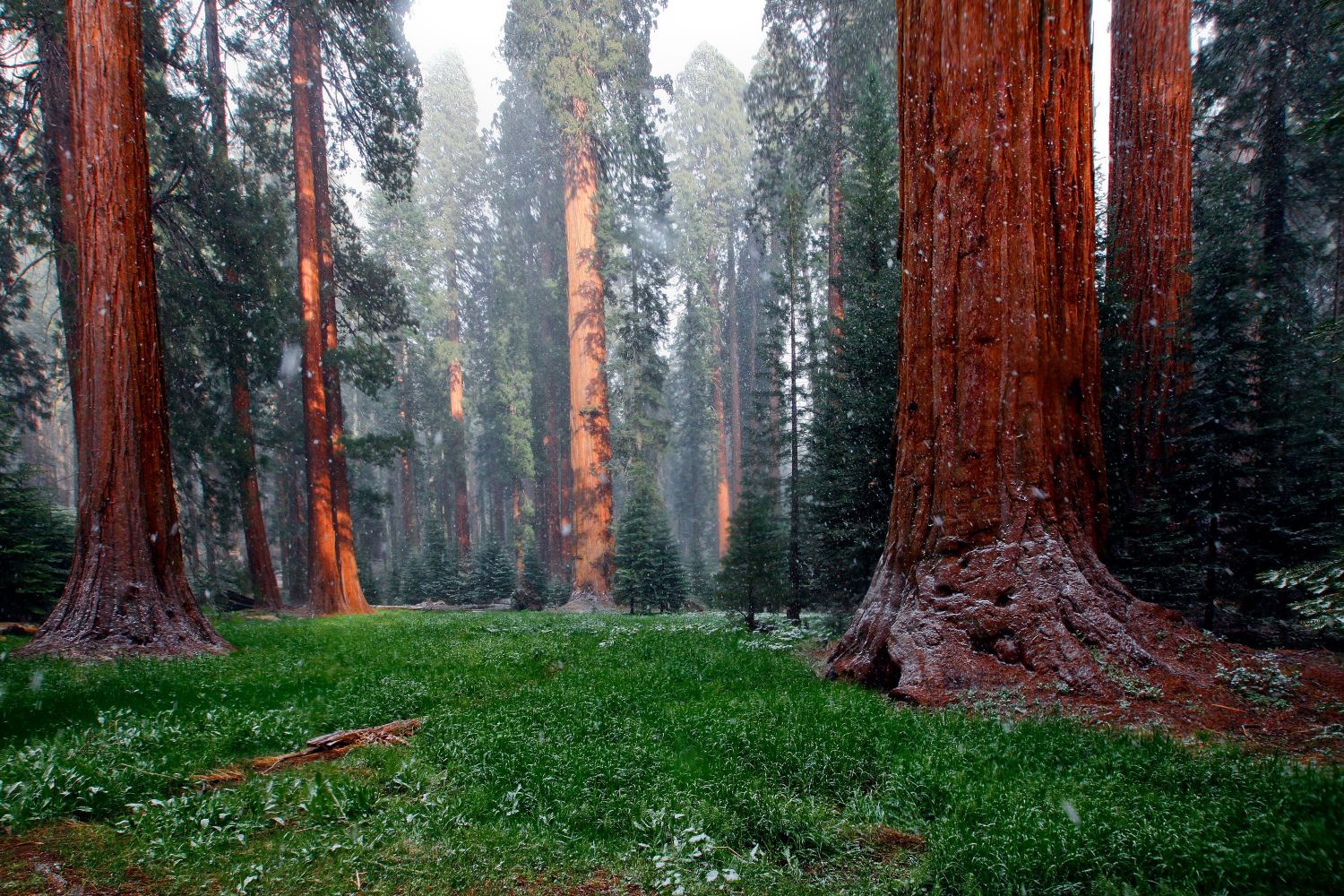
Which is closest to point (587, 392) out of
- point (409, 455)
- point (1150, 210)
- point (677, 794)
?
point (1150, 210)

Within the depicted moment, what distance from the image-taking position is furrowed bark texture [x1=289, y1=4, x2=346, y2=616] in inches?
581

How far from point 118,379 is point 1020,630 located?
955 cm

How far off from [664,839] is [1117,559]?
6.22 meters

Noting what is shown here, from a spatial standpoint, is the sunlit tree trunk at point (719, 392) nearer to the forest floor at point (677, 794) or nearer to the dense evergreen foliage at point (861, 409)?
the dense evergreen foliage at point (861, 409)

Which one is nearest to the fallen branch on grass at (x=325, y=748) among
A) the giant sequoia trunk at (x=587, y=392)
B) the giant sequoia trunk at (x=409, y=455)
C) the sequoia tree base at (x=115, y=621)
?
the sequoia tree base at (x=115, y=621)

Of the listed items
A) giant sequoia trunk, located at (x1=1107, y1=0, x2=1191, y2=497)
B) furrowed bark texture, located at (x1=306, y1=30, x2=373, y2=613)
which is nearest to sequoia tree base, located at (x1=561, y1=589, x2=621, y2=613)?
furrowed bark texture, located at (x1=306, y1=30, x2=373, y2=613)

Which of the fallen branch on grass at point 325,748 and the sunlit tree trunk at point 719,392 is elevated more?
the sunlit tree trunk at point 719,392

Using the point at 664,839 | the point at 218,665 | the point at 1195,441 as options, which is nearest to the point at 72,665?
the point at 218,665

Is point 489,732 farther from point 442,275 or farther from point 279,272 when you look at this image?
point 442,275

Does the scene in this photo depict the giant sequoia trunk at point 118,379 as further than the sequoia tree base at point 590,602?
No

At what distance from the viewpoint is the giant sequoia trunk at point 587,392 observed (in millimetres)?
18812

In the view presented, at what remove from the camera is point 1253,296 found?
6551 millimetres

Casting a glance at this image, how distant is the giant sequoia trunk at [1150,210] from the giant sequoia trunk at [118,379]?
10980mm

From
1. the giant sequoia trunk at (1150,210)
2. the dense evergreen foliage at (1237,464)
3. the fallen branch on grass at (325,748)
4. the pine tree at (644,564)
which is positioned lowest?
the pine tree at (644,564)
